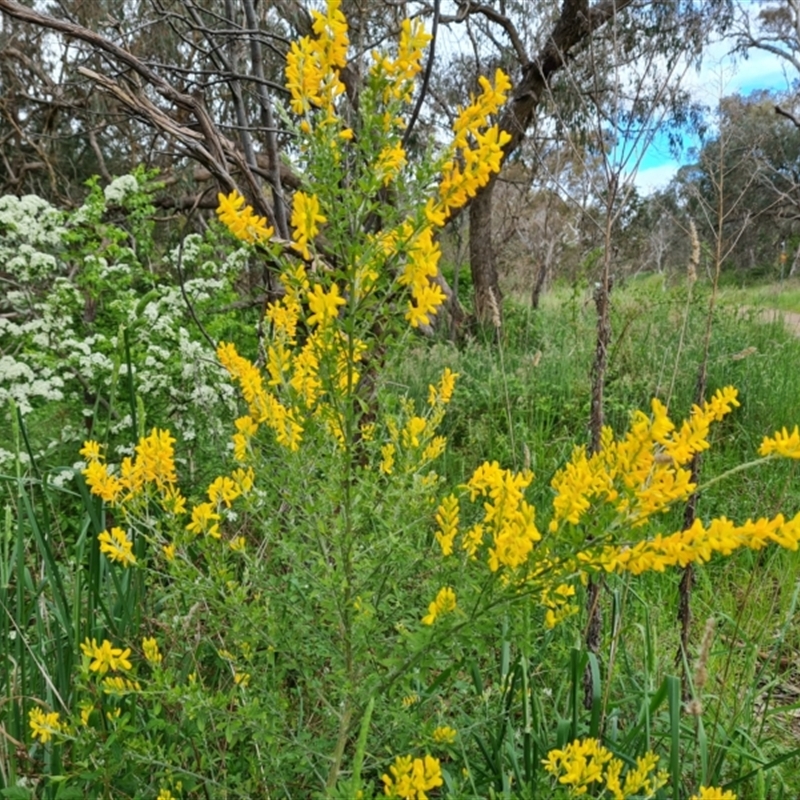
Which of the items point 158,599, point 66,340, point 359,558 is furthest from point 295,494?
point 66,340

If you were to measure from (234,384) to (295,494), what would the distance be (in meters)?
1.82

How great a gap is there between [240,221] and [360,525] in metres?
0.54

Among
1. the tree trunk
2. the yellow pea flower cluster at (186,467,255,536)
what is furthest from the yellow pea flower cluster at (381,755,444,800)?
the tree trunk

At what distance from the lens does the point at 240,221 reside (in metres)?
0.85

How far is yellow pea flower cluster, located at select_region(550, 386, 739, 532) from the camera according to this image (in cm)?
80

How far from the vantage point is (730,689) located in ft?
5.39

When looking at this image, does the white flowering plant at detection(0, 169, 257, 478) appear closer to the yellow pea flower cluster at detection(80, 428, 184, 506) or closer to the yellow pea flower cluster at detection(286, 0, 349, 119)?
the yellow pea flower cluster at detection(80, 428, 184, 506)

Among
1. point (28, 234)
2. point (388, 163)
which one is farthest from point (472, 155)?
point (28, 234)

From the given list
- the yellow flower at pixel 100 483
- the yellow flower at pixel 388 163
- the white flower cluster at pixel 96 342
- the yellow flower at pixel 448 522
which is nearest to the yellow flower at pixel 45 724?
the yellow flower at pixel 100 483

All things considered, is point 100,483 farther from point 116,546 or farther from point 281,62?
point 281,62

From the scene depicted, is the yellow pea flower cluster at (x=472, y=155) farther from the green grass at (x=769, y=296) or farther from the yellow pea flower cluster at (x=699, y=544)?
the green grass at (x=769, y=296)

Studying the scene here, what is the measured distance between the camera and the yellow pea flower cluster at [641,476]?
0.80 m

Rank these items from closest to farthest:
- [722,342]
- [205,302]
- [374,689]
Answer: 1. [374,689]
2. [205,302]
3. [722,342]

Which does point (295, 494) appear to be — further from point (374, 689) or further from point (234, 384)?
point (234, 384)
